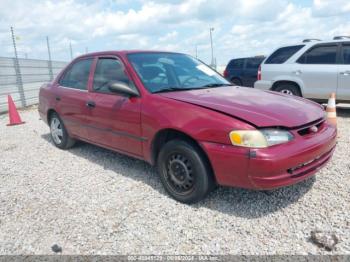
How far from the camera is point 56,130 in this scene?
217 inches

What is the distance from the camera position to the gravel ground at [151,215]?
2.64 meters

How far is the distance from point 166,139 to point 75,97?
195 cm

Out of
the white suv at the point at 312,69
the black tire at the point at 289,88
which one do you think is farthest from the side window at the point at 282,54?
the black tire at the point at 289,88

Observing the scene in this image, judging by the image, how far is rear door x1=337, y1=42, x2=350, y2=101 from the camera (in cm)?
710

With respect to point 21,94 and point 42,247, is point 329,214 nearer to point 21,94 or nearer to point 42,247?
point 42,247

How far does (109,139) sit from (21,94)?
10.3 metres

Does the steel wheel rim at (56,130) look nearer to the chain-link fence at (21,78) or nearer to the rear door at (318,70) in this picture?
the rear door at (318,70)

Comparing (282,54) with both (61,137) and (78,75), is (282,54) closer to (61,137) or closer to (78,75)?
(78,75)

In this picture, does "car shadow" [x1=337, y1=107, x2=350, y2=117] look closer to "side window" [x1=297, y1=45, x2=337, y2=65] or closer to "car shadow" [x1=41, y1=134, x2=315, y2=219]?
"side window" [x1=297, y1=45, x2=337, y2=65]

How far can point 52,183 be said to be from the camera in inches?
160

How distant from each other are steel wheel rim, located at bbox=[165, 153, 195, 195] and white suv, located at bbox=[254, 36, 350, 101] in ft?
18.1

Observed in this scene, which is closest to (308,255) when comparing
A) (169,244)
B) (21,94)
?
(169,244)

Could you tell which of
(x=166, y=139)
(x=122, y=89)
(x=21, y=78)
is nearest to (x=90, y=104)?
(x=122, y=89)

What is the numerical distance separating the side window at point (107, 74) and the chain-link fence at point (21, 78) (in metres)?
8.74
